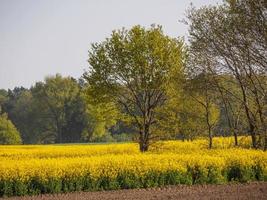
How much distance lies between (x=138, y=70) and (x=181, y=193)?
1704cm

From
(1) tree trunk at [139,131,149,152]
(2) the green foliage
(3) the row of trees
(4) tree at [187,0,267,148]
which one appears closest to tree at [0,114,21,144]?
(3) the row of trees

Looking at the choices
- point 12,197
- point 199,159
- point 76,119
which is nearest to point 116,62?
point 199,159

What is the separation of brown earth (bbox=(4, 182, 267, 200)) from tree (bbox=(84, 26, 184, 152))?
14.9m

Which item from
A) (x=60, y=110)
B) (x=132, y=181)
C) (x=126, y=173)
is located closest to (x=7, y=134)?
(x=60, y=110)

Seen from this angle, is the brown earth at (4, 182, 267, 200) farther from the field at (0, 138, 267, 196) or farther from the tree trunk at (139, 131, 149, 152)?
the tree trunk at (139, 131, 149, 152)

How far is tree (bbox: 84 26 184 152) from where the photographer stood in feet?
110

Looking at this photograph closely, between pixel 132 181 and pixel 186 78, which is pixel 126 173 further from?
pixel 186 78

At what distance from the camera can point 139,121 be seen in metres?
35.4

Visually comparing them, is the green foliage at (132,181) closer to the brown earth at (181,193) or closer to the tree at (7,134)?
the brown earth at (181,193)

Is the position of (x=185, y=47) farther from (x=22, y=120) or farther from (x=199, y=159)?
(x=22, y=120)

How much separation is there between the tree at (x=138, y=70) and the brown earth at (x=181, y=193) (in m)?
14.9

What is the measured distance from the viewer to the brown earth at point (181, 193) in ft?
53.7

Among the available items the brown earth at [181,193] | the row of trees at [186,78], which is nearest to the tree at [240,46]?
the row of trees at [186,78]

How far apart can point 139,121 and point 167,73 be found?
4.06 metres
